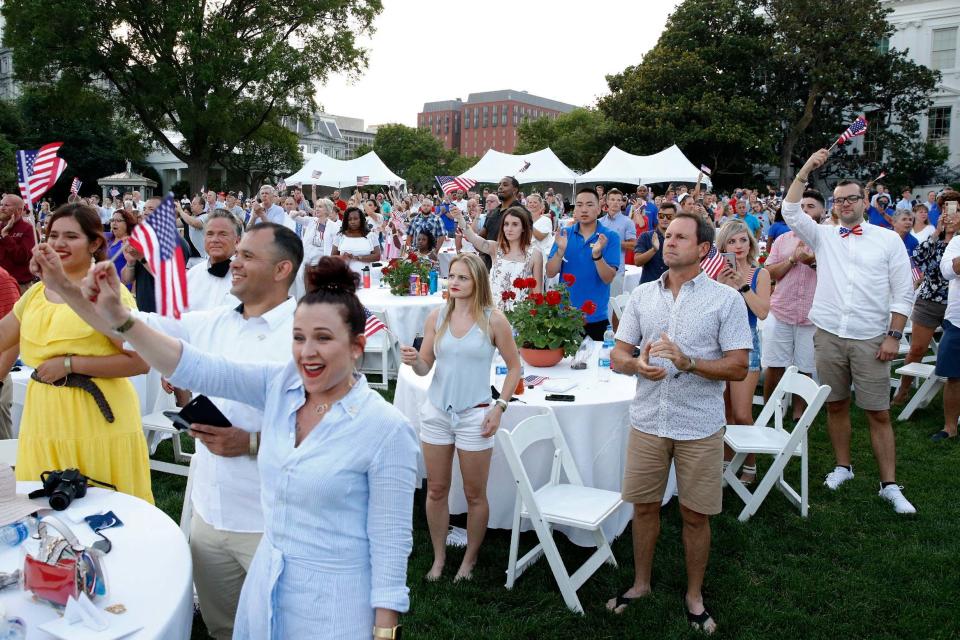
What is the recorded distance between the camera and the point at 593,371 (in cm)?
504

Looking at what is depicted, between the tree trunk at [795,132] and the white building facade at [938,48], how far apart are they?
10429mm

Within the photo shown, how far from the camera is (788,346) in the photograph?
242 inches

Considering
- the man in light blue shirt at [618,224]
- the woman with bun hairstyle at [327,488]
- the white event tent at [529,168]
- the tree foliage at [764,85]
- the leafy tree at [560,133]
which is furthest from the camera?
the leafy tree at [560,133]

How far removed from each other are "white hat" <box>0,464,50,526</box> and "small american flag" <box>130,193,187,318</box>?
30.5 inches

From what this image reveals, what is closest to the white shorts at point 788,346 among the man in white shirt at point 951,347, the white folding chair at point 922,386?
the man in white shirt at point 951,347

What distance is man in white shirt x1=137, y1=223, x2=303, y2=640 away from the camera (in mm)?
A: 2492

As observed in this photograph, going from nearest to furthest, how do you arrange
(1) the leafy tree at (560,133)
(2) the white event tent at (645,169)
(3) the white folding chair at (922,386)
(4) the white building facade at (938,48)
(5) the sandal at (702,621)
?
1. (5) the sandal at (702,621)
2. (3) the white folding chair at (922,386)
3. (2) the white event tent at (645,169)
4. (4) the white building facade at (938,48)
5. (1) the leafy tree at (560,133)

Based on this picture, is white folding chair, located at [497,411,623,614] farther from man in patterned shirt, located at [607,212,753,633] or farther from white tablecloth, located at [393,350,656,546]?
man in patterned shirt, located at [607,212,753,633]

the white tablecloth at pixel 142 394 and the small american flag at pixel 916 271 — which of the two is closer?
the white tablecloth at pixel 142 394

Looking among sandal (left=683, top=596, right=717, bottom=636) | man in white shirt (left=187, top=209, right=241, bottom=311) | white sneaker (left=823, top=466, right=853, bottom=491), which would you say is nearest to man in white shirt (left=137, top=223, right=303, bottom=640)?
man in white shirt (left=187, top=209, right=241, bottom=311)

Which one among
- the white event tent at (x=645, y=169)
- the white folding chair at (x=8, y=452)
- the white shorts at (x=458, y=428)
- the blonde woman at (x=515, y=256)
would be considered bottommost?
the white folding chair at (x=8, y=452)

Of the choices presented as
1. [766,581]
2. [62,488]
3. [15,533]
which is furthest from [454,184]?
[15,533]

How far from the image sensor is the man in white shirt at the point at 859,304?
491 cm

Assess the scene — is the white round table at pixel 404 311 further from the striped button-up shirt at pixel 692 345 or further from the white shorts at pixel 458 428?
the striped button-up shirt at pixel 692 345
